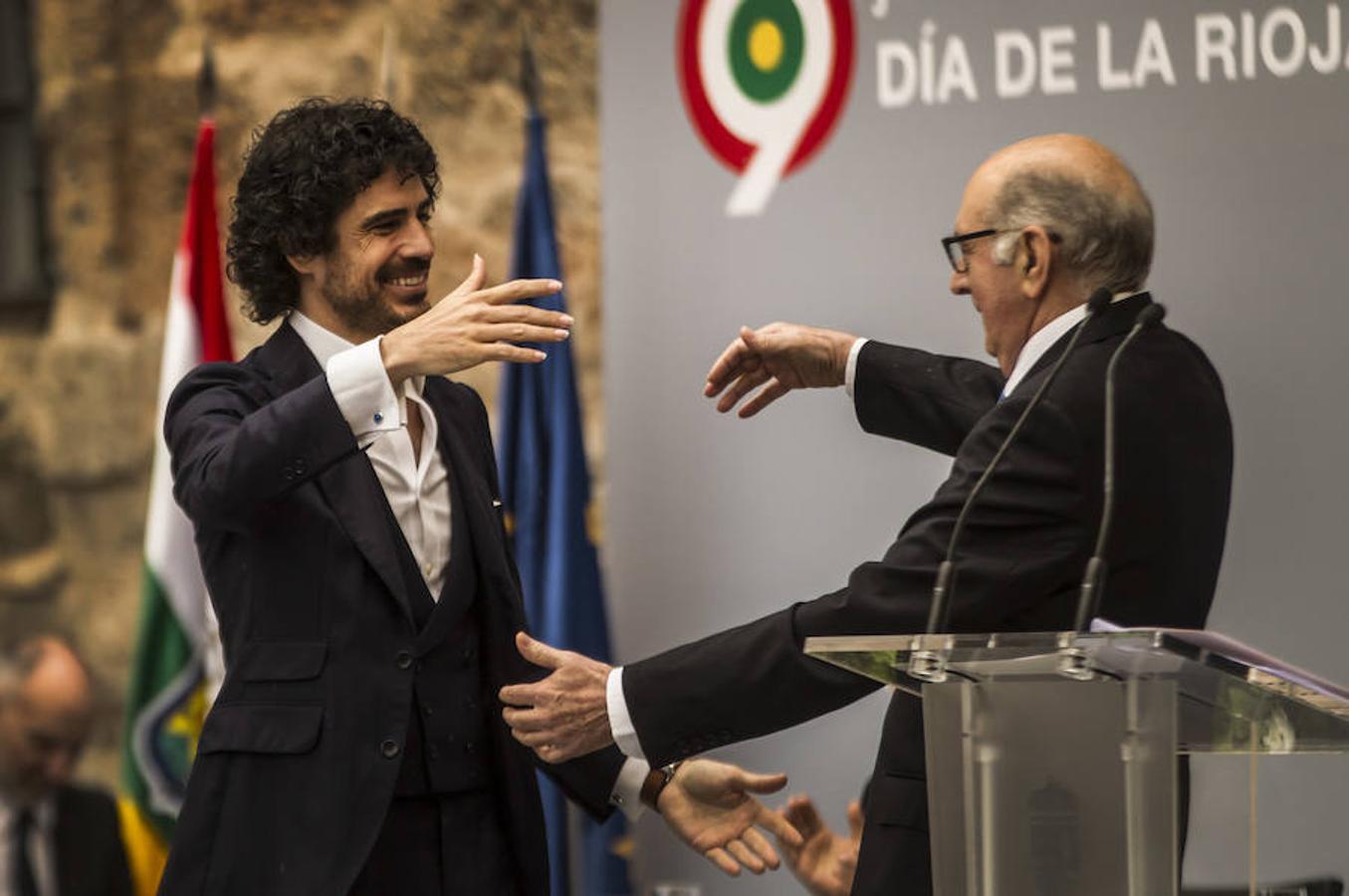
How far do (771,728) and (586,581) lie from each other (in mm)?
1423

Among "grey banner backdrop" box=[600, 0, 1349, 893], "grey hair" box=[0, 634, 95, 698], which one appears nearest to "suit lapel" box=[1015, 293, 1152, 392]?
"grey banner backdrop" box=[600, 0, 1349, 893]

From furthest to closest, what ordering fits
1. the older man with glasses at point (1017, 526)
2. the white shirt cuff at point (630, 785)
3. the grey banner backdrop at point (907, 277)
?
the grey banner backdrop at point (907, 277)
the white shirt cuff at point (630, 785)
the older man with glasses at point (1017, 526)

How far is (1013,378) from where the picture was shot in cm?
256

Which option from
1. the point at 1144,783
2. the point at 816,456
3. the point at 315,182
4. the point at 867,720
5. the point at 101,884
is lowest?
the point at 101,884

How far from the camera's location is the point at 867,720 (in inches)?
149

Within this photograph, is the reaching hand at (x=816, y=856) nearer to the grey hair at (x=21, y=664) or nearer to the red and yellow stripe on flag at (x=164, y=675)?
the red and yellow stripe on flag at (x=164, y=675)

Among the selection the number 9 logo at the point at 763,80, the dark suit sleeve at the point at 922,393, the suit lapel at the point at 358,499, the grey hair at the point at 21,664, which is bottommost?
the grey hair at the point at 21,664

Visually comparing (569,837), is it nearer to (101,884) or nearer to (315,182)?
(101,884)

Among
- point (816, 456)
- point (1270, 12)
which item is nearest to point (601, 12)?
point (816, 456)

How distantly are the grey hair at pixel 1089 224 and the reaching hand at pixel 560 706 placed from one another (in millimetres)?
814

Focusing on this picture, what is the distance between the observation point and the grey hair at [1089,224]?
2527mm

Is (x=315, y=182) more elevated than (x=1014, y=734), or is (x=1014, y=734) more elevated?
(x=315, y=182)

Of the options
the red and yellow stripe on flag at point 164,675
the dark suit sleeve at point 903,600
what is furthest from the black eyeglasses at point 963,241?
the red and yellow stripe on flag at point 164,675

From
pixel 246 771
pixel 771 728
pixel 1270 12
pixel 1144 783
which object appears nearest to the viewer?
pixel 1144 783
